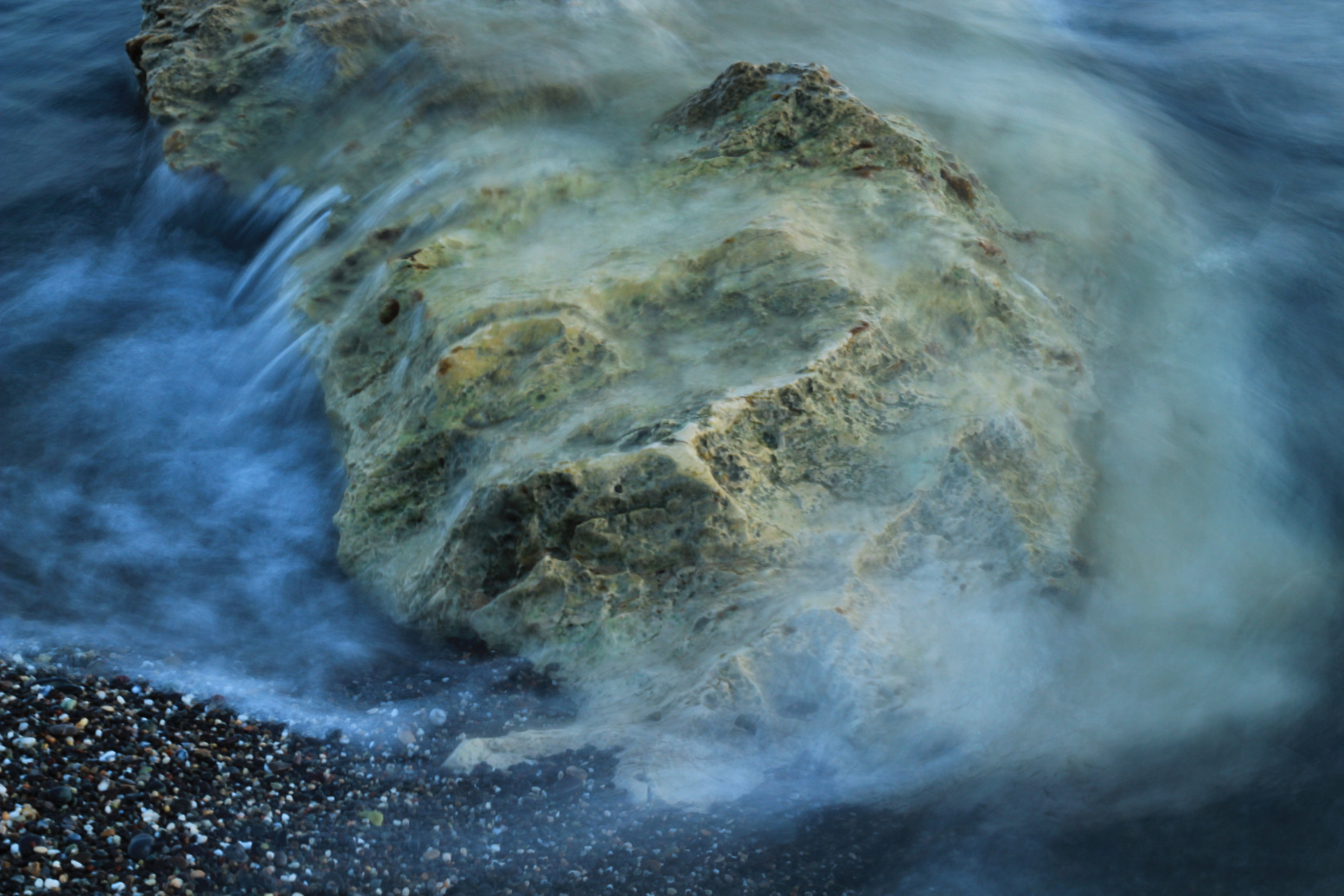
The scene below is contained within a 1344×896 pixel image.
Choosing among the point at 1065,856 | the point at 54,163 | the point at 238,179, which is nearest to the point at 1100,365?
the point at 1065,856

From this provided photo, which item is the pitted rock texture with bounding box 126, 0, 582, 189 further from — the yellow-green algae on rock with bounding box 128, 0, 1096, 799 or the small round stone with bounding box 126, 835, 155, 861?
the small round stone with bounding box 126, 835, 155, 861

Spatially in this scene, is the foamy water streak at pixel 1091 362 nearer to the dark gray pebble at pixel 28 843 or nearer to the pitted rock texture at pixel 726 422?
the pitted rock texture at pixel 726 422

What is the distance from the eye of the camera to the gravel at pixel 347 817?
3.44 m

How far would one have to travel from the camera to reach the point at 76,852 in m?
3.32

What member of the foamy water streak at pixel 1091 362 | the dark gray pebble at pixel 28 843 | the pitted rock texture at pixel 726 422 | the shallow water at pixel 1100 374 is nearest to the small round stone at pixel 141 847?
the dark gray pebble at pixel 28 843

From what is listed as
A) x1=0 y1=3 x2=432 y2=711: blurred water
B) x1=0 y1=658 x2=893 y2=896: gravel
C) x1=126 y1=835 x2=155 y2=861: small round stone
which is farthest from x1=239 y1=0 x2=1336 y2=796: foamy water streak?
x1=126 y1=835 x2=155 y2=861: small round stone

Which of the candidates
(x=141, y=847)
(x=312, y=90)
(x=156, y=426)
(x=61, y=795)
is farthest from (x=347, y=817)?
(x=312, y=90)

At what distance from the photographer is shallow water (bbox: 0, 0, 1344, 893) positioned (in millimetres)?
4008

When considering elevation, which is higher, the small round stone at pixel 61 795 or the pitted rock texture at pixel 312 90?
the pitted rock texture at pixel 312 90

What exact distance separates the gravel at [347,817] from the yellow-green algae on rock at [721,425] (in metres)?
0.18

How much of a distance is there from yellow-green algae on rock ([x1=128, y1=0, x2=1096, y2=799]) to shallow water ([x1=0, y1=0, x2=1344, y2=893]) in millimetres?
375

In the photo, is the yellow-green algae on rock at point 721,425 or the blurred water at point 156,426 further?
the blurred water at point 156,426

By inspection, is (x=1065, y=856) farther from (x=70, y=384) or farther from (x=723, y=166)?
(x=70, y=384)

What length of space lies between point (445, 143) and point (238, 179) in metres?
1.80
